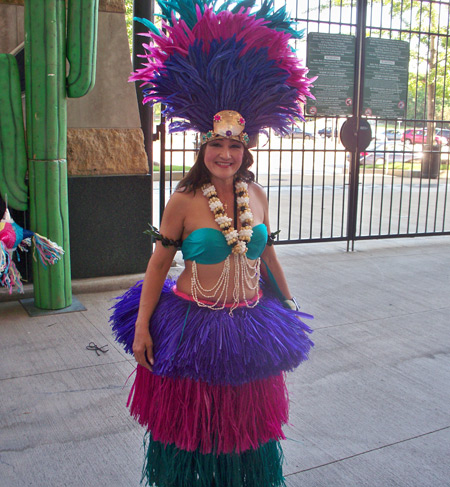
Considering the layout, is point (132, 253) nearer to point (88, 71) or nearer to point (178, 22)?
point (88, 71)

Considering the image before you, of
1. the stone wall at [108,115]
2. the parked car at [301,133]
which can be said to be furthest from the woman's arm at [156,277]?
the stone wall at [108,115]

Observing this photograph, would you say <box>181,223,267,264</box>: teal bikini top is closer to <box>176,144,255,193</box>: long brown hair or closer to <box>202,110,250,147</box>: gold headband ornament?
<box>176,144,255,193</box>: long brown hair

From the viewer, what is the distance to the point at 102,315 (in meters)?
5.05

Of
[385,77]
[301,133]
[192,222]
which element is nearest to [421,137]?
[301,133]

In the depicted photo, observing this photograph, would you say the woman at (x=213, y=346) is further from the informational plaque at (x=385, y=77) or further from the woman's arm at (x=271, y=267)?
the informational plaque at (x=385, y=77)

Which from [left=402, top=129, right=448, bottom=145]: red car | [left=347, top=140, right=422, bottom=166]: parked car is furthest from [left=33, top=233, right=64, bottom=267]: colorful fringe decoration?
[left=402, top=129, right=448, bottom=145]: red car

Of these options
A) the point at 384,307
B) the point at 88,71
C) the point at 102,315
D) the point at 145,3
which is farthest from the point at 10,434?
the point at 145,3

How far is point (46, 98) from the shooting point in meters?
4.77

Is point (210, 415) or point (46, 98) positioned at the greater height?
point (46, 98)

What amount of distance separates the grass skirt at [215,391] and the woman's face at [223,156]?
53 centimetres

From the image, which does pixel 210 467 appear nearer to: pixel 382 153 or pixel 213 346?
pixel 213 346

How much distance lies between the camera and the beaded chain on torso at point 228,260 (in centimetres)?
237

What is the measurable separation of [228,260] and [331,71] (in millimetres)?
5513

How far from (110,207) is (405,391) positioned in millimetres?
3222
